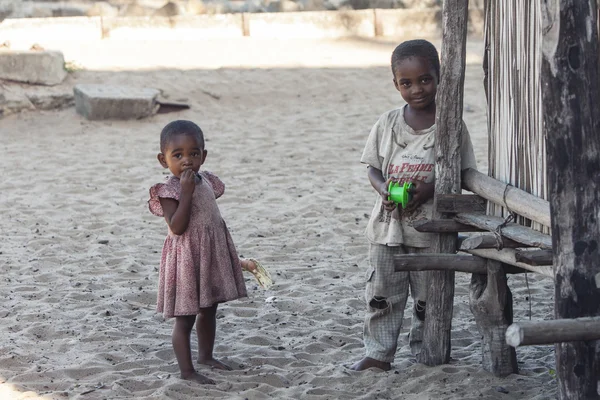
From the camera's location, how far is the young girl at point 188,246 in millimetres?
4066

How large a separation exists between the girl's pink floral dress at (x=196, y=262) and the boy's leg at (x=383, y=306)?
600 millimetres

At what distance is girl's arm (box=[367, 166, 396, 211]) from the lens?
13.2 ft

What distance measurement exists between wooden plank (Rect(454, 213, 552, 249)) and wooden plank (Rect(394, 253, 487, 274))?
159 mm

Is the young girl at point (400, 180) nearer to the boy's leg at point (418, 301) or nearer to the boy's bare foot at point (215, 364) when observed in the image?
the boy's leg at point (418, 301)

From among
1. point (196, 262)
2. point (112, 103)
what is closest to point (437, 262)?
point (196, 262)

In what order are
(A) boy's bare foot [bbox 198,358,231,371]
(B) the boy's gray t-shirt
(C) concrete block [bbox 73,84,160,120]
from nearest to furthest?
(B) the boy's gray t-shirt, (A) boy's bare foot [bbox 198,358,231,371], (C) concrete block [bbox 73,84,160,120]

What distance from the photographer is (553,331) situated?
2854mm

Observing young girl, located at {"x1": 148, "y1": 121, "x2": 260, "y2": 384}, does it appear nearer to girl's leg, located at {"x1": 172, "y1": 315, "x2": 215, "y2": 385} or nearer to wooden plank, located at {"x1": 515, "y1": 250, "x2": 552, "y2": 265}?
girl's leg, located at {"x1": 172, "y1": 315, "x2": 215, "y2": 385}

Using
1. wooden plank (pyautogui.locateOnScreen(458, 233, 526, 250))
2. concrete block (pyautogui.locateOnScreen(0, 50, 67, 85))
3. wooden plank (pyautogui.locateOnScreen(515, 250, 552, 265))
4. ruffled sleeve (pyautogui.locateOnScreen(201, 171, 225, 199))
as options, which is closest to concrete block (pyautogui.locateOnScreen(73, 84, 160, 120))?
concrete block (pyautogui.locateOnScreen(0, 50, 67, 85))

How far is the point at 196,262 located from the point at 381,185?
2.78 feet

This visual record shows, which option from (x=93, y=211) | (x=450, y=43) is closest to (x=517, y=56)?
(x=450, y=43)

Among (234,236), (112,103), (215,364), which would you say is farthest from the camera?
(112,103)

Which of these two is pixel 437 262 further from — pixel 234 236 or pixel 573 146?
pixel 234 236

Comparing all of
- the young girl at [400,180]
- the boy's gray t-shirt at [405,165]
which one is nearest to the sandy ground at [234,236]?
the young girl at [400,180]
